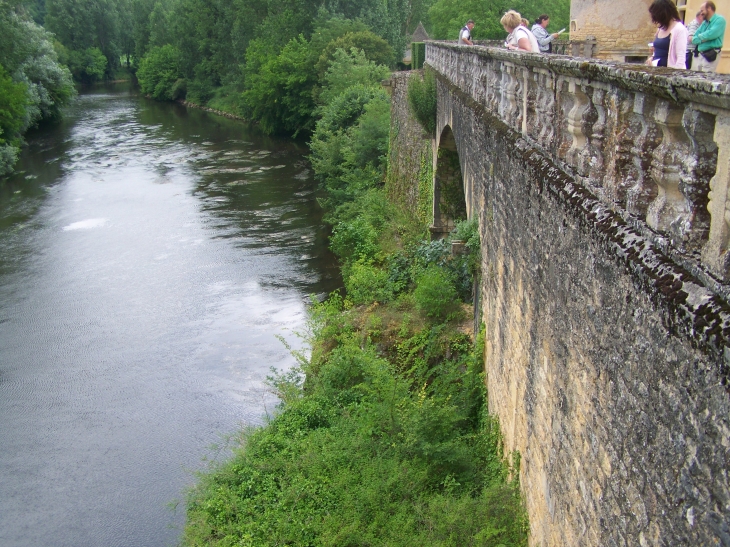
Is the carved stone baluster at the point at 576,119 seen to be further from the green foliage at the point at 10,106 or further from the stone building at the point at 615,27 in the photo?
the green foliage at the point at 10,106

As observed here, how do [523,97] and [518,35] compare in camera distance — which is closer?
[523,97]

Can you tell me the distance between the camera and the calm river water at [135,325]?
10461mm

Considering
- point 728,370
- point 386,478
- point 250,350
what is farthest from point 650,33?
point 728,370

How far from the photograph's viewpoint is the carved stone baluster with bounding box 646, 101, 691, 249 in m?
2.89

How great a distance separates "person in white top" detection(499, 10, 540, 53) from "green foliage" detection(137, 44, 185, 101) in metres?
48.4

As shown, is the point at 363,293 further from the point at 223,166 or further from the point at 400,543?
the point at 223,166

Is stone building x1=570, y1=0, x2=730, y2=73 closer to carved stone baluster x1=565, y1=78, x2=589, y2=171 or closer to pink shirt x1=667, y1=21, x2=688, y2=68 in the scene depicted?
pink shirt x1=667, y1=21, x2=688, y2=68

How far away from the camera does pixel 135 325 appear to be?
1536 centimetres

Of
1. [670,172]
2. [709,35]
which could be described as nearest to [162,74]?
[709,35]

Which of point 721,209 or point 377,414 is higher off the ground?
point 721,209

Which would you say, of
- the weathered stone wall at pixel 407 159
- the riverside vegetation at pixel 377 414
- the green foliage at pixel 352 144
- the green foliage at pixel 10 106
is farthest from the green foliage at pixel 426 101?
the green foliage at pixel 10 106

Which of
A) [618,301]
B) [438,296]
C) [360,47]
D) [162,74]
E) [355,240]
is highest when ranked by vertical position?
[360,47]

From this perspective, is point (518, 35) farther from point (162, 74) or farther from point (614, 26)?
point (162, 74)

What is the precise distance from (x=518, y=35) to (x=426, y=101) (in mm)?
7793
